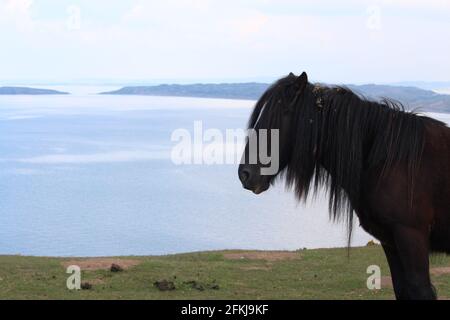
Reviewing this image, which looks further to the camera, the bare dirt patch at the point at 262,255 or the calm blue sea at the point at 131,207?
the calm blue sea at the point at 131,207

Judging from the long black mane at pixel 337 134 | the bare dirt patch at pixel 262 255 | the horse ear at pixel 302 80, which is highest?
the horse ear at pixel 302 80

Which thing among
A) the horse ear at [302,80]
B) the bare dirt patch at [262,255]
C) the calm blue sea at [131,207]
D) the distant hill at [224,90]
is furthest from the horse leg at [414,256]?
the distant hill at [224,90]

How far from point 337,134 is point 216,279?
5.81 m

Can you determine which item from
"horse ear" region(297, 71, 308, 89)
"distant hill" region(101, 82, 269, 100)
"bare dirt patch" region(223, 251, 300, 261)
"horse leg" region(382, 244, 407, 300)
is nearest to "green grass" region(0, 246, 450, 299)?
"bare dirt patch" region(223, 251, 300, 261)

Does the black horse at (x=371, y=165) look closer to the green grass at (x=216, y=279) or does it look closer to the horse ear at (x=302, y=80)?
the horse ear at (x=302, y=80)

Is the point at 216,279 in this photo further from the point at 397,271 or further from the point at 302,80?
the point at 302,80

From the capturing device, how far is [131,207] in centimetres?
5469

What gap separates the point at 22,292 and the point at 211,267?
3.51 meters

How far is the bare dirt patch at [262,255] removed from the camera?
40.8 ft

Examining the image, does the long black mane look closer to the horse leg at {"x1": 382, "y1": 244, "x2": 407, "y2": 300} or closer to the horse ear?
the horse ear

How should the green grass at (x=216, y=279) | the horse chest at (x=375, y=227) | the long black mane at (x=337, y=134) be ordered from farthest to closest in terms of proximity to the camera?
the green grass at (x=216, y=279) → the long black mane at (x=337, y=134) → the horse chest at (x=375, y=227)

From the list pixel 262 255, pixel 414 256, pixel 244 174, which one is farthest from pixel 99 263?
pixel 414 256

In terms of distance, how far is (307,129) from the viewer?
4.67m

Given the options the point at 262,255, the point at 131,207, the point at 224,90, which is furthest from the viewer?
the point at 224,90
